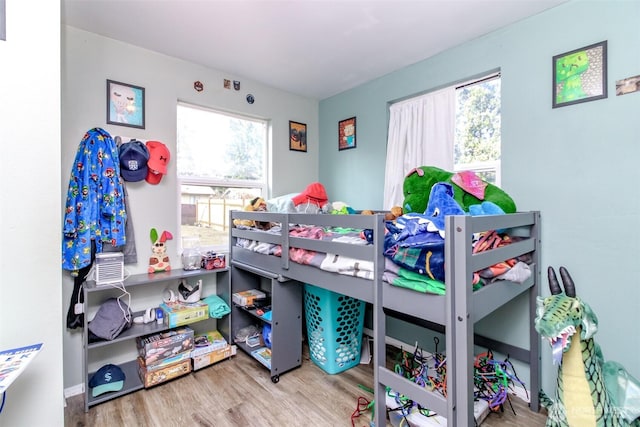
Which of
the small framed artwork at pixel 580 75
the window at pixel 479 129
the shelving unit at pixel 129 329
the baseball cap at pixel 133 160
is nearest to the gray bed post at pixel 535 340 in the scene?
the window at pixel 479 129

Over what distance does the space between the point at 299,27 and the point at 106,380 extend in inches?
100

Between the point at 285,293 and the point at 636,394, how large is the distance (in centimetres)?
175

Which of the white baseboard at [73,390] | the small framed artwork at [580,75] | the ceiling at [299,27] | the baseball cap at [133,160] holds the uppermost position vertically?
the ceiling at [299,27]

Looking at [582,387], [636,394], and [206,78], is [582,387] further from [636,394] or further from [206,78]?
[206,78]

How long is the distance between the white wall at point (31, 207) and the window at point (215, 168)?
124 cm

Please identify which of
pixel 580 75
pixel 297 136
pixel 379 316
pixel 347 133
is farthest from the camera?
pixel 297 136

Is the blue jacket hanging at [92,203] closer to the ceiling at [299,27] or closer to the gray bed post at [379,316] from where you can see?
the ceiling at [299,27]

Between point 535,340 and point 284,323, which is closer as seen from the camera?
point 535,340

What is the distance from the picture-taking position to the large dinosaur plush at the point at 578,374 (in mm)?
1156

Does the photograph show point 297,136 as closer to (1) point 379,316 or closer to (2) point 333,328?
(2) point 333,328

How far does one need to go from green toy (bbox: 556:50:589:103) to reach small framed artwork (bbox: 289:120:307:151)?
2.10 meters

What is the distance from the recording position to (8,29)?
106 cm

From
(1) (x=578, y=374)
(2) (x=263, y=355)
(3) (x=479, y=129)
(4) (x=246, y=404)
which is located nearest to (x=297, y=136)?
(3) (x=479, y=129)

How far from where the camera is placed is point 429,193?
1656 millimetres
